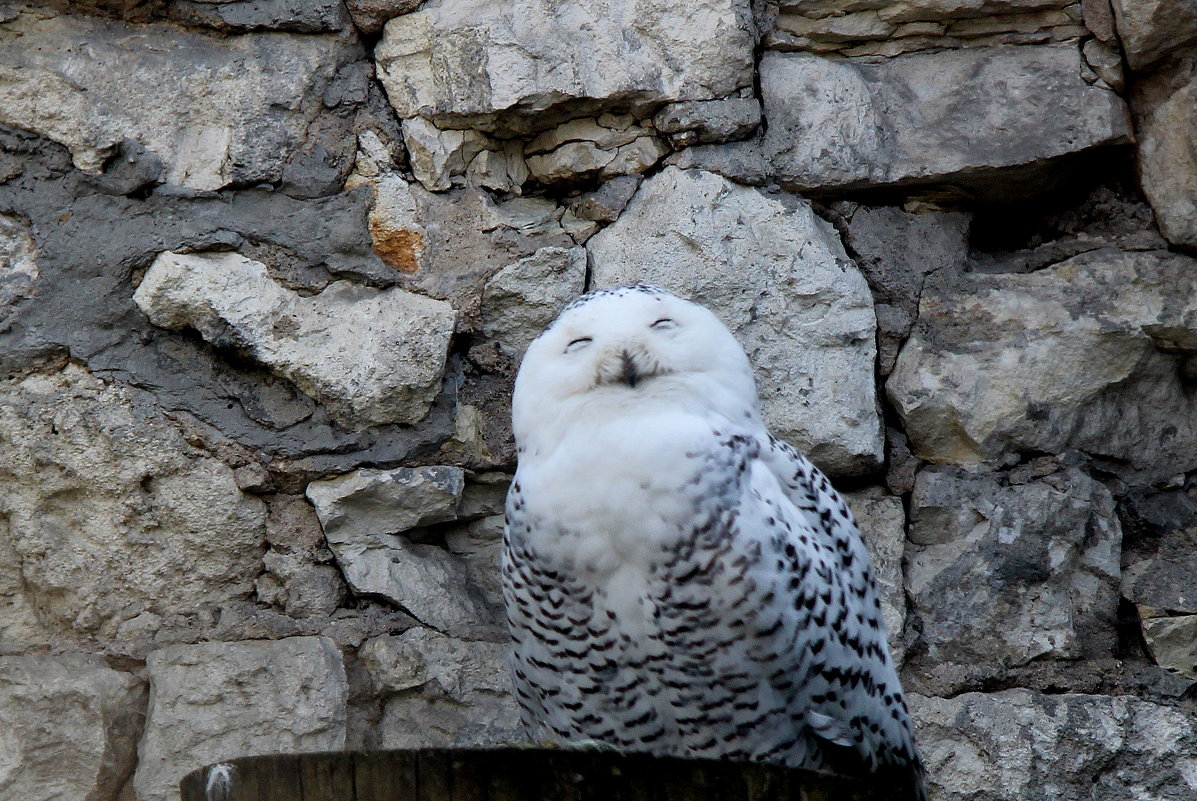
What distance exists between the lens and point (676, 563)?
1.63 m

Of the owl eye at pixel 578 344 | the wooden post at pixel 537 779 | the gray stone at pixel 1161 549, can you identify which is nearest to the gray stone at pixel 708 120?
the owl eye at pixel 578 344

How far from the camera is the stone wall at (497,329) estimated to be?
6.93ft

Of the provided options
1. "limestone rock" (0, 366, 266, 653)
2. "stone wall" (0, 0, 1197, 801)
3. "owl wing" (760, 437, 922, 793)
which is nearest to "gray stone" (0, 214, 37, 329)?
"stone wall" (0, 0, 1197, 801)

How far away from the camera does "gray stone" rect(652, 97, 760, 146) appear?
2291 mm

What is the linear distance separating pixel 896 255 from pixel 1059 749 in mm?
967

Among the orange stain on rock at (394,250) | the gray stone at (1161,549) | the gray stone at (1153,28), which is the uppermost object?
the gray stone at (1153,28)

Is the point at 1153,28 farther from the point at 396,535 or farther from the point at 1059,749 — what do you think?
the point at 396,535

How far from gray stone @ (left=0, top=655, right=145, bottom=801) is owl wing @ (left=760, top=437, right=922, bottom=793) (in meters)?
1.21

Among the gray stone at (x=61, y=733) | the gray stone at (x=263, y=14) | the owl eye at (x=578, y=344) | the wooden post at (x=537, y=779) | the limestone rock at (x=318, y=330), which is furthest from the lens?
the gray stone at (x=263, y=14)

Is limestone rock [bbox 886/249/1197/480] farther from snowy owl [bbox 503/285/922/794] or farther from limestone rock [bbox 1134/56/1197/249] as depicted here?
snowy owl [bbox 503/285/922/794]

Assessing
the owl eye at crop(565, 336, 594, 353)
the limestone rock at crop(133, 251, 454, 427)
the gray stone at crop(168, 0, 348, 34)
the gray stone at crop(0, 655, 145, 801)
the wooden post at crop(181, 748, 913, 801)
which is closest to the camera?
the wooden post at crop(181, 748, 913, 801)

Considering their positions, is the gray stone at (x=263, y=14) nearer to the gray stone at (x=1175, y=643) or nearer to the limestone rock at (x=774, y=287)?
the limestone rock at (x=774, y=287)

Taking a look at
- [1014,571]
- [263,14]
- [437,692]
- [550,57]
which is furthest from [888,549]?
[263,14]

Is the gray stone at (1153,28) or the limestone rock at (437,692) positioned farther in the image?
the gray stone at (1153,28)
